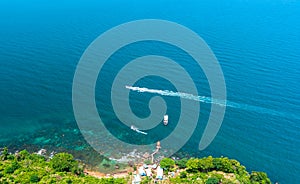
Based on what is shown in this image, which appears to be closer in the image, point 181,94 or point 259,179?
point 259,179

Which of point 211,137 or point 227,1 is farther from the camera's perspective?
point 227,1

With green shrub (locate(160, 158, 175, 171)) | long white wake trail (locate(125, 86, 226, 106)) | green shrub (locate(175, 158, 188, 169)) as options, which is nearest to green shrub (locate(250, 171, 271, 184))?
green shrub (locate(175, 158, 188, 169))

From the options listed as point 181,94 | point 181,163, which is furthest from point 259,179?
point 181,94

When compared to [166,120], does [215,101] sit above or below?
above

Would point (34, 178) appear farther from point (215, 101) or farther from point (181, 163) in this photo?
point (215, 101)

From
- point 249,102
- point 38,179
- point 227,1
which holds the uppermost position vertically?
point 227,1

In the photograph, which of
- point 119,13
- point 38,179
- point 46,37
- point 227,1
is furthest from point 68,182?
point 227,1

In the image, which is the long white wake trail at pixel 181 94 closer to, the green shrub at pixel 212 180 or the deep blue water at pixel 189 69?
the deep blue water at pixel 189 69

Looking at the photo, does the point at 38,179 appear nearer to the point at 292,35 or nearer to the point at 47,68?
the point at 47,68

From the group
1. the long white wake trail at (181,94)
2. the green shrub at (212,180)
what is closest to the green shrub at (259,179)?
the green shrub at (212,180)
